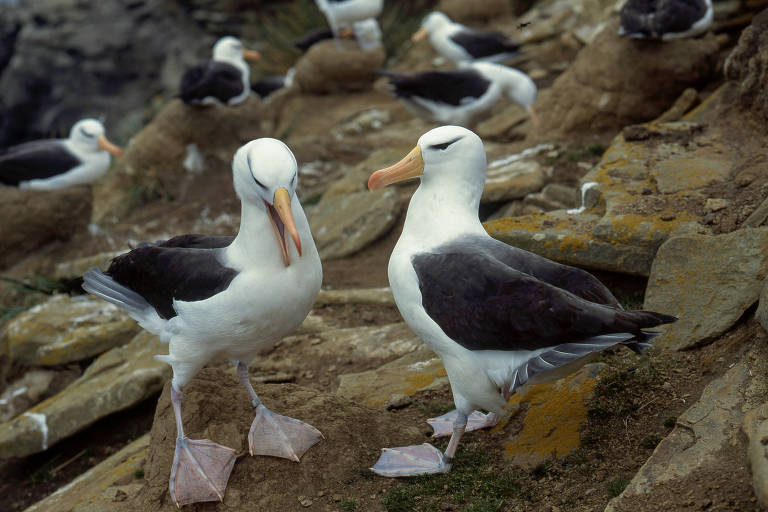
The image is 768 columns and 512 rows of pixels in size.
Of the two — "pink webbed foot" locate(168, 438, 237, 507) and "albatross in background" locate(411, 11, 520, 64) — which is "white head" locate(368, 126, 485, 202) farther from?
"albatross in background" locate(411, 11, 520, 64)

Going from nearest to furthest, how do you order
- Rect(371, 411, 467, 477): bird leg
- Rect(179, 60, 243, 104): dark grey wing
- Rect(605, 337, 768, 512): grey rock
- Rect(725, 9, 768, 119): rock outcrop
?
1. Rect(605, 337, 768, 512): grey rock
2. Rect(371, 411, 467, 477): bird leg
3. Rect(725, 9, 768, 119): rock outcrop
4. Rect(179, 60, 243, 104): dark grey wing

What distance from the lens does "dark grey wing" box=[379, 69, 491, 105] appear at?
29.8 feet

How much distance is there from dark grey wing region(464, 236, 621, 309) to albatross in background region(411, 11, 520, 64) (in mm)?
7531

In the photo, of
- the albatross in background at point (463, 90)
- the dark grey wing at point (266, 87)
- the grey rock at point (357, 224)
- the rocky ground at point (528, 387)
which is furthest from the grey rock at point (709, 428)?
the dark grey wing at point (266, 87)

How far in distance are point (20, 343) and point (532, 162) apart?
4.97 m

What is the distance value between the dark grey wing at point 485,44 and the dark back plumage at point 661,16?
3268 millimetres

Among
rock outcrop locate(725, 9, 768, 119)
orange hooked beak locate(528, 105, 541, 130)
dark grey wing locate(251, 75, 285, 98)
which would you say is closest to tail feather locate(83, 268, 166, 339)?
rock outcrop locate(725, 9, 768, 119)

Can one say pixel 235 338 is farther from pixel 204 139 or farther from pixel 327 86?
pixel 327 86

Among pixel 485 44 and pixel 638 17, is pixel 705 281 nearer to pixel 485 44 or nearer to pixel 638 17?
pixel 638 17

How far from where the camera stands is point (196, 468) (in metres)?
3.62

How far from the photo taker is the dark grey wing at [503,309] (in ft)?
10.1

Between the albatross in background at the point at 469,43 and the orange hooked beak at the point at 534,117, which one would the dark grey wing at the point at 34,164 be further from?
the orange hooked beak at the point at 534,117

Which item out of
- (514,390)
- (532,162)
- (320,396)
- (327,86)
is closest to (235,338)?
→ (320,396)

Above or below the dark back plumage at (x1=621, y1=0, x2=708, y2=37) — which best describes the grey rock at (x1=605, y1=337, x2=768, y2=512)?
below
